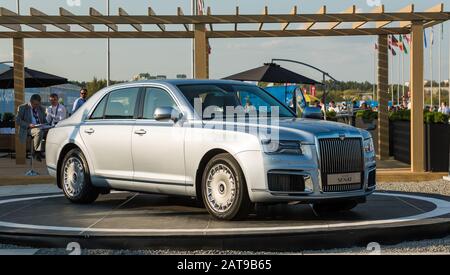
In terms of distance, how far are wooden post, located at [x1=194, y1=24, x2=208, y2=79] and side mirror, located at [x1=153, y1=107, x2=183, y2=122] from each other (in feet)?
22.1

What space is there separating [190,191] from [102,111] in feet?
7.03

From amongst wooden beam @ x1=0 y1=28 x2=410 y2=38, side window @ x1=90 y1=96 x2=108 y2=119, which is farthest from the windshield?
wooden beam @ x1=0 y1=28 x2=410 y2=38

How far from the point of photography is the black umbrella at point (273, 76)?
20.9m

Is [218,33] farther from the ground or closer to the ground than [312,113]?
farther from the ground

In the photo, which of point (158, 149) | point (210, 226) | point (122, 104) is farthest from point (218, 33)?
point (210, 226)

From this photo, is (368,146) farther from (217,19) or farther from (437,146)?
(437,146)

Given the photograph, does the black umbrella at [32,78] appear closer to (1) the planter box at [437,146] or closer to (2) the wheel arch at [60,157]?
(1) the planter box at [437,146]

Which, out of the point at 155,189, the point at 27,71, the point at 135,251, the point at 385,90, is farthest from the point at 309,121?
the point at 27,71

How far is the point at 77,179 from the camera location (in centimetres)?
973

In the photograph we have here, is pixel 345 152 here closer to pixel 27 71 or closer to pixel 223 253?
pixel 223 253

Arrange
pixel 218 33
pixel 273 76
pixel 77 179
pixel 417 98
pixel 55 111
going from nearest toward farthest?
→ pixel 77 179
pixel 417 98
pixel 55 111
pixel 218 33
pixel 273 76

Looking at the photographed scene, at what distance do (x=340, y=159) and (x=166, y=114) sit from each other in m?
2.05

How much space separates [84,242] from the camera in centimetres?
698

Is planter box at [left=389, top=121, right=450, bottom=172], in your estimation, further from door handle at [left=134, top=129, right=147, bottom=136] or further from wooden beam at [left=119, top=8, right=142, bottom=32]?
door handle at [left=134, top=129, right=147, bottom=136]
